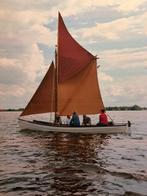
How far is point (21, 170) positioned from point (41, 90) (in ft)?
87.2

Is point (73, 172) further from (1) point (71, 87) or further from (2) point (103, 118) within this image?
(1) point (71, 87)

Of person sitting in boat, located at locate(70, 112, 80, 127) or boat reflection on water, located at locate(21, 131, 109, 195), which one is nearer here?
boat reflection on water, located at locate(21, 131, 109, 195)

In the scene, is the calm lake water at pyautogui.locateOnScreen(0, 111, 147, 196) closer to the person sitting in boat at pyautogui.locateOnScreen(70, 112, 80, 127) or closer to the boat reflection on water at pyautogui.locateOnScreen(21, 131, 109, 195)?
the boat reflection on water at pyautogui.locateOnScreen(21, 131, 109, 195)

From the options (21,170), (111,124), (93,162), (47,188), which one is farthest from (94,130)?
(47,188)

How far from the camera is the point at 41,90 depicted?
4512 centimetres

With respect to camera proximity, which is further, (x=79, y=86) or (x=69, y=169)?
(x=79, y=86)

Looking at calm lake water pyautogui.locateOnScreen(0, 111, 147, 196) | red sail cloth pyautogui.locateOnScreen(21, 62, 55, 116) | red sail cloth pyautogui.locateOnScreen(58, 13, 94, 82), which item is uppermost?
red sail cloth pyautogui.locateOnScreen(58, 13, 94, 82)

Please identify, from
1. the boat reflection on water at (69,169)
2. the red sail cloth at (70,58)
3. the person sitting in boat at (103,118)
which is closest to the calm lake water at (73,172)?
the boat reflection on water at (69,169)

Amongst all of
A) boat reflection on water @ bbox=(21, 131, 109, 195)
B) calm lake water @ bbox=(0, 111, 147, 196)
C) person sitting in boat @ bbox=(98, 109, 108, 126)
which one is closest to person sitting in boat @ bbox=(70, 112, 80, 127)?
person sitting in boat @ bbox=(98, 109, 108, 126)

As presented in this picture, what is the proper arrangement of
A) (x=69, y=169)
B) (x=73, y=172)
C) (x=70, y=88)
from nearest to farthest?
(x=73, y=172) → (x=69, y=169) → (x=70, y=88)

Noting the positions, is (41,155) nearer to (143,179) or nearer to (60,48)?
(143,179)

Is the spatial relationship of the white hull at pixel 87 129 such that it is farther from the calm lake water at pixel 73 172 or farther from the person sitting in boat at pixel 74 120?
the calm lake water at pixel 73 172

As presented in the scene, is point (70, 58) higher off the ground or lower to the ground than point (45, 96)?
higher

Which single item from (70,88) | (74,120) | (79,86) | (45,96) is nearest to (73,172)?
(74,120)
